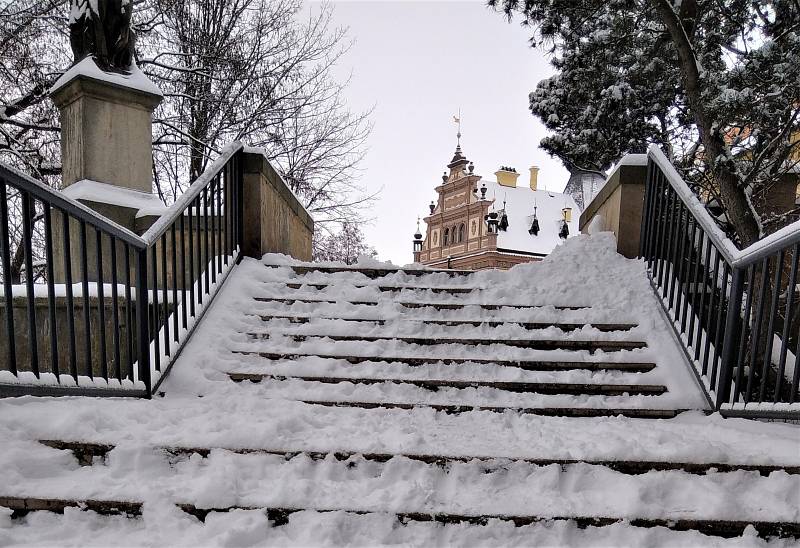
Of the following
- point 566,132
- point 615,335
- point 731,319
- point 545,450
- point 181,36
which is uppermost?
point 181,36

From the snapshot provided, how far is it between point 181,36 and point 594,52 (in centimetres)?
1071

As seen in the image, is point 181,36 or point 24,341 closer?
point 24,341

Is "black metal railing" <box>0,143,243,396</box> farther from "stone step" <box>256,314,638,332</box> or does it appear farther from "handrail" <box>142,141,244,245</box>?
"stone step" <box>256,314,638,332</box>

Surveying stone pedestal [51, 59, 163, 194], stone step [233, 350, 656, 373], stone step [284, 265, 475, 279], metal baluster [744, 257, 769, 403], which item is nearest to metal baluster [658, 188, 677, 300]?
stone step [233, 350, 656, 373]

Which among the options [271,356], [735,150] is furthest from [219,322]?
[735,150]

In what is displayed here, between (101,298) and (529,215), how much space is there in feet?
117

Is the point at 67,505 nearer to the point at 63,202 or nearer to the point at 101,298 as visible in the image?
the point at 101,298

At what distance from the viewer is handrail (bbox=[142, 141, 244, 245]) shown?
3.25 meters

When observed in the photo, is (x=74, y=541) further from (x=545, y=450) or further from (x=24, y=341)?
(x=24, y=341)

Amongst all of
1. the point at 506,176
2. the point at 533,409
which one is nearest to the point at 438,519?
the point at 533,409

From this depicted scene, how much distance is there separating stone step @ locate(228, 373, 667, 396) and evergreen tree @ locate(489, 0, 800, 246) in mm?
3051

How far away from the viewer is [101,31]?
18.3 feet

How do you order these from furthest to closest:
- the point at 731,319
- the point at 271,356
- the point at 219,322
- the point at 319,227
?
the point at 319,227, the point at 219,322, the point at 271,356, the point at 731,319

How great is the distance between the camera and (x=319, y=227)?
16.4 metres
